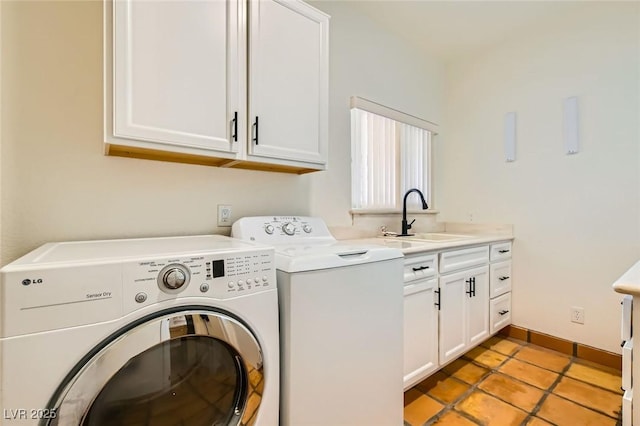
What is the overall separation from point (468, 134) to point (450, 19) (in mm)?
1009

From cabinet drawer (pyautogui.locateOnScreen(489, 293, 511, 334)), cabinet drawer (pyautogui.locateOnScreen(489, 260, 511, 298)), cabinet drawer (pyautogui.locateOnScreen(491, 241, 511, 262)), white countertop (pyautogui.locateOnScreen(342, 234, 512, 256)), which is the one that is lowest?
cabinet drawer (pyautogui.locateOnScreen(489, 293, 511, 334))

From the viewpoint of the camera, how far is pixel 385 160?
8.23 ft

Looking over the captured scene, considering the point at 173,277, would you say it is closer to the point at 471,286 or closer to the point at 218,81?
the point at 218,81

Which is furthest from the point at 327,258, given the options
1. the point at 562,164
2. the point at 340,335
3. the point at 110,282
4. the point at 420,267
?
the point at 562,164

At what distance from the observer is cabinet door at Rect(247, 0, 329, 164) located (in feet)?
4.62

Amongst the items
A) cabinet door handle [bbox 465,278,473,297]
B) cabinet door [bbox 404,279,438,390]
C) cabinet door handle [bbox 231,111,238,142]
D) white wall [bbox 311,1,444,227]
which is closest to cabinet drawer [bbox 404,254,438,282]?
cabinet door [bbox 404,279,438,390]

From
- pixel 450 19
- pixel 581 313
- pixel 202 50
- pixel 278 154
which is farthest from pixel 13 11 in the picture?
pixel 581 313

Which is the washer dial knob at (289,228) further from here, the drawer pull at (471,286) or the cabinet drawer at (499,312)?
the cabinet drawer at (499,312)

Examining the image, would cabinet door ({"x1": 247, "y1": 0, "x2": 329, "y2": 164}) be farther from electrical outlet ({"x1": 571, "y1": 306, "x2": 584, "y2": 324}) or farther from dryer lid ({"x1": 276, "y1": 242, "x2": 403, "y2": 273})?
electrical outlet ({"x1": 571, "y1": 306, "x2": 584, "y2": 324})

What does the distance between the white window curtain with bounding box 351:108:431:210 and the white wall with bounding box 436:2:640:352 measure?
0.46 metres

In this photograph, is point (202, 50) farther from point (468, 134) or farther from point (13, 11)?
point (468, 134)

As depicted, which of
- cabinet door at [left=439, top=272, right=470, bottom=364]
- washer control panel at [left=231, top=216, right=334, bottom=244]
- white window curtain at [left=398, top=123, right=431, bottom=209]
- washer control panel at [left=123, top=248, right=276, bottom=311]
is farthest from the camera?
white window curtain at [left=398, top=123, right=431, bottom=209]

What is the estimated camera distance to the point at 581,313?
2250 millimetres

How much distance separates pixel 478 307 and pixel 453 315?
0.37 m
